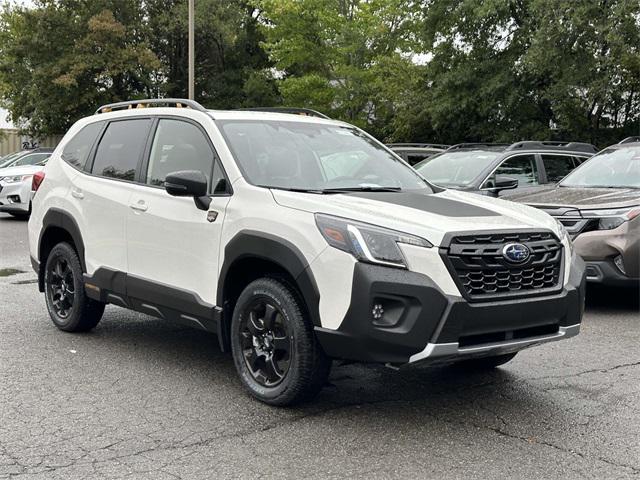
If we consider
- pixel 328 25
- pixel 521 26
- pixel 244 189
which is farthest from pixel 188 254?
pixel 328 25

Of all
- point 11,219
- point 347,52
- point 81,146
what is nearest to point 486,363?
point 81,146

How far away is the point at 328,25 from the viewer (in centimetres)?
2575

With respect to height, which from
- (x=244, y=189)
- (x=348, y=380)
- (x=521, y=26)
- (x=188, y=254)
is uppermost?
(x=521, y=26)

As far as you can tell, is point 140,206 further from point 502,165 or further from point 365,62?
point 365,62

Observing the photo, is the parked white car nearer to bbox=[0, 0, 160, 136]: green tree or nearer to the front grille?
the front grille

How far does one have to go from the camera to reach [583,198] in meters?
7.89

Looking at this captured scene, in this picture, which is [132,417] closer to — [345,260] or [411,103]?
[345,260]

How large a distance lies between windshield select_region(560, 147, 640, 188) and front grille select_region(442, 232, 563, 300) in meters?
4.34

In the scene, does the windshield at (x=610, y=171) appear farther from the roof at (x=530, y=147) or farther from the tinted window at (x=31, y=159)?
the tinted window at (x=31, y=159)

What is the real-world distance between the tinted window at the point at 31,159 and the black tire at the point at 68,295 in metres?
12.8

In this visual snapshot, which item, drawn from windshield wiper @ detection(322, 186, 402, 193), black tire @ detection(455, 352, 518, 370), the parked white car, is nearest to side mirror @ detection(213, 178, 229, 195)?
windshield wiper @ detection(322, 186, 402, 193)

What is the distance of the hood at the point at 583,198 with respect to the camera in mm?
7574

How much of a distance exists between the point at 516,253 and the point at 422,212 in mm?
569

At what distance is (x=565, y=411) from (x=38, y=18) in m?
33.0
